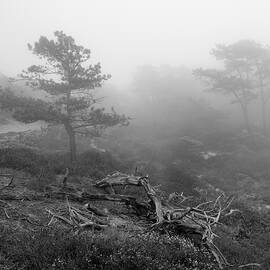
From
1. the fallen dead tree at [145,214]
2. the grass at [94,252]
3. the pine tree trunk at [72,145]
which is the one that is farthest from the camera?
the pine tree trunk at [72,145]

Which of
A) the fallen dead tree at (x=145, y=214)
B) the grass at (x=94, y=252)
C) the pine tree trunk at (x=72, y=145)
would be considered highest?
the grass at (x=94, y=252)

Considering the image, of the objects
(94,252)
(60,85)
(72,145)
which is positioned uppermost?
(60,85)

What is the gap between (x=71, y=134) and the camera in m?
21.4

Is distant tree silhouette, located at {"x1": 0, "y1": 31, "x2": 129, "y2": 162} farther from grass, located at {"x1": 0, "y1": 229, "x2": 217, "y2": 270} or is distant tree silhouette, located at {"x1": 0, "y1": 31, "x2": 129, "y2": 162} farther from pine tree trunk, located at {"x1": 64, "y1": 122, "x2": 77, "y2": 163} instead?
grass, located at {"x1": 0, "y1": 229, "x2": 217, "y2": 270}

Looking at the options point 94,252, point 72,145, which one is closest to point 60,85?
point 72,145

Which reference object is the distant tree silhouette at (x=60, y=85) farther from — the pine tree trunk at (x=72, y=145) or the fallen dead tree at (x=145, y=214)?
the fallen dead tree at (x=145, y=214)

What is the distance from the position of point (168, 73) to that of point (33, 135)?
110 feet

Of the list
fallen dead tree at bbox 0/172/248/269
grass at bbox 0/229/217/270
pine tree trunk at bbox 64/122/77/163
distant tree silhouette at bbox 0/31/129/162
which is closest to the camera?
grass at bbox 0/229/217/270

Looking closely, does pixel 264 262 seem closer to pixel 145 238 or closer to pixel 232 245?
pixel 232 245

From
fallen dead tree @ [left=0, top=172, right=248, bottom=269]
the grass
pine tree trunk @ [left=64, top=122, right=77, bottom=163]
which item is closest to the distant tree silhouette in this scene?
pine tree trunk @ [left=64, top=122, right=77, bottom=163]

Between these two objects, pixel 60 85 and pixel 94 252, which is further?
pixel 60 85

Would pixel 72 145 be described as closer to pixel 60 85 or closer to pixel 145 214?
pixel 60 85

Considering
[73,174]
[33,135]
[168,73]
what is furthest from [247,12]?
[73,174]

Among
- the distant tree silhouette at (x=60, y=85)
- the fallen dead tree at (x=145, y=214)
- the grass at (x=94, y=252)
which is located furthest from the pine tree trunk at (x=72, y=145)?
the grass at (x=94, y=252)
